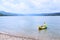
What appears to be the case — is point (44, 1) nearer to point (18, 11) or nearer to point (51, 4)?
point (51, 4)

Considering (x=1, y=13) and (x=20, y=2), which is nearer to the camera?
(x=1, y=13)

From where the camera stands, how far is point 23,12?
20.8 ft

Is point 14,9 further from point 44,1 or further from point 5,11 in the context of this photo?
point 44,1

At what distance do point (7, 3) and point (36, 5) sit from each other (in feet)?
4.04

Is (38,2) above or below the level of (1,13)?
above

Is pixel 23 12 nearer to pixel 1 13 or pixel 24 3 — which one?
pixel 24 3

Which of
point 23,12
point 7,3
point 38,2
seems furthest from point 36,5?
point 7,3

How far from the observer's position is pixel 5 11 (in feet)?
19.9

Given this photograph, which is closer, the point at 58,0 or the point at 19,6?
the point at 58,0

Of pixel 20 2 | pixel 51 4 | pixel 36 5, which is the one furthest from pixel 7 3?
pixel 51 4

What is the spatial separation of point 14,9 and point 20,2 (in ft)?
1.30

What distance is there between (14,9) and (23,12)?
0.43m

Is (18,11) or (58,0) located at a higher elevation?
(58,0)

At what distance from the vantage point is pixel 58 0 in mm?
6086
